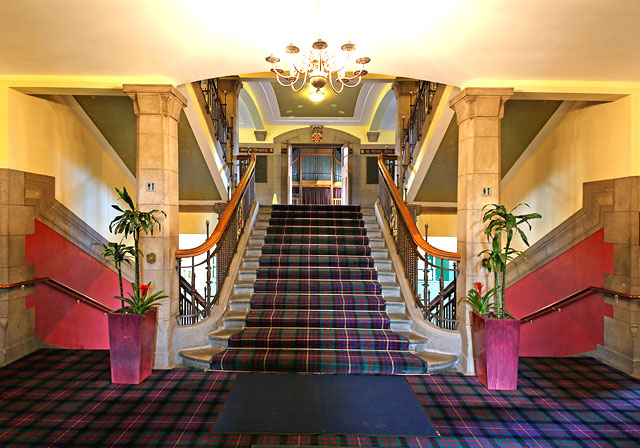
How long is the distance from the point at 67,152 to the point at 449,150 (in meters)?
5.44

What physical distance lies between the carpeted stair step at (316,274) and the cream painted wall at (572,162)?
275 centimetres

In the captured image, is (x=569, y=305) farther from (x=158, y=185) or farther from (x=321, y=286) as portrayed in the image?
(x=158, y=185)

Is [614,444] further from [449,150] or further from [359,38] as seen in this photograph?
[449,150]

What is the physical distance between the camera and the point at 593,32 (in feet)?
9.46

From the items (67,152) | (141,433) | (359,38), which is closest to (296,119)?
(67,152)

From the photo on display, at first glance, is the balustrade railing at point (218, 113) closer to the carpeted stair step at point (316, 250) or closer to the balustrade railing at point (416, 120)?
the carpeted stair step at point (316, 250)

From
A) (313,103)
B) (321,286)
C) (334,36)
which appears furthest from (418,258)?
(313,103)

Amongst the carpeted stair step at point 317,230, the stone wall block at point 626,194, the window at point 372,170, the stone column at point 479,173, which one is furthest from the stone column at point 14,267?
the window at point 372,170

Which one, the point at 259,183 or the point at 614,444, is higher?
the point at 259,183

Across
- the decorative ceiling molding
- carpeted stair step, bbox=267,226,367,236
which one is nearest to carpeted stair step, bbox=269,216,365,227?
carpeted stair step, bbox=267,226,367,236

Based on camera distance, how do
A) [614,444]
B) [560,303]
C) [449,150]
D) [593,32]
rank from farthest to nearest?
[449,150] < [560,303] < [593,32] < [614,444]

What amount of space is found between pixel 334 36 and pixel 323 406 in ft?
10.1

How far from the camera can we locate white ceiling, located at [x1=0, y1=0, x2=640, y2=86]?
2.65 m

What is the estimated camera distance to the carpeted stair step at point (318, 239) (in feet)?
19.0
